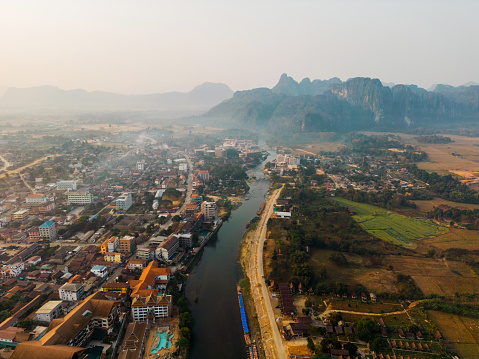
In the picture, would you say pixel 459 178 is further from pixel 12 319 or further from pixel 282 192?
pixel 12 319

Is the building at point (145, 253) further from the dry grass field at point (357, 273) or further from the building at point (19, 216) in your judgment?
the building at point (19, 216)

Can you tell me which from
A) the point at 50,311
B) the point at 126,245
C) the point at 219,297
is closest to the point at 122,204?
the point at 126,245

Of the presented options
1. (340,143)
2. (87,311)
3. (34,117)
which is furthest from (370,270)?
(34,117)

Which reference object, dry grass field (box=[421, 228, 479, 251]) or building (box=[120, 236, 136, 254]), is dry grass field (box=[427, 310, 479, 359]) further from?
building (box=[120, 236, 136, 254])

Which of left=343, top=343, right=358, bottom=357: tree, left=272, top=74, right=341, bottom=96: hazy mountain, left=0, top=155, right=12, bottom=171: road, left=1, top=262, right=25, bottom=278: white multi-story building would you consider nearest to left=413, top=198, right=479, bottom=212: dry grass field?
left=343, top=343, right=358, bottom=357: tree

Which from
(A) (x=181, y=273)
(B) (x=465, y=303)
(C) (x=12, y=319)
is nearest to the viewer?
(C) (x=12, y=319)

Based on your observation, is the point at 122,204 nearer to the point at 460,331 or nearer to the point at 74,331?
the point at 74,331

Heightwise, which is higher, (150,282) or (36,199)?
(36,199)
